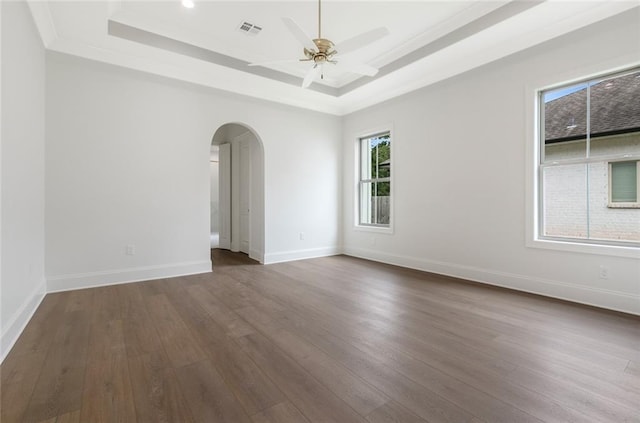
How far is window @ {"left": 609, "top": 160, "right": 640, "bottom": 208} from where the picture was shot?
2971mm

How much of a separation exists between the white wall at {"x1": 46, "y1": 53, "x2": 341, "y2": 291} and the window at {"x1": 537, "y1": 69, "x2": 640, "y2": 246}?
391 centimetres

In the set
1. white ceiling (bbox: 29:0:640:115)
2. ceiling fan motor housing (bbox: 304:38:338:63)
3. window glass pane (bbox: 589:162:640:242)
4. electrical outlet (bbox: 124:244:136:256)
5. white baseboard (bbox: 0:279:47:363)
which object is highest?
white ceiling (bbox: 29:0:640:115)

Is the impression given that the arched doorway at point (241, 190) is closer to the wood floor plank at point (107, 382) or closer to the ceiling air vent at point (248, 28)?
the ceiling air vent at point (248, 28)

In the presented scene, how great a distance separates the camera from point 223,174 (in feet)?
22.8

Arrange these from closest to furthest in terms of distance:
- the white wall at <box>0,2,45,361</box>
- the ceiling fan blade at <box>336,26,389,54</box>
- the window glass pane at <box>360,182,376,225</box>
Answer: the white wall at <box>0,2,45,361</box> < the ceiling fan blade at <box>336,26,389,54</box> < the window glass pane at <box>360,182,376,225</box>

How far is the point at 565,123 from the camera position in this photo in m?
3.39

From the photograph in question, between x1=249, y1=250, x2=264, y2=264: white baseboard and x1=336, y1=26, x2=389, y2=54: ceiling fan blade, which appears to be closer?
x1=336, y1=26, x2=389, y2=54: ceiling fan blade

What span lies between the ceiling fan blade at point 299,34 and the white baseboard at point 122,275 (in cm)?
341

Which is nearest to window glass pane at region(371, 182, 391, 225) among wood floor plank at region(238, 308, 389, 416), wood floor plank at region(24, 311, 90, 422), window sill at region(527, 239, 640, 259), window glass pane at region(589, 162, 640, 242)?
window sill at region(527, 239, 640, 259)

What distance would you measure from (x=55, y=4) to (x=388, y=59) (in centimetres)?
384

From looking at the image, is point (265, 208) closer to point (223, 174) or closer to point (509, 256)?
point (223, 174)

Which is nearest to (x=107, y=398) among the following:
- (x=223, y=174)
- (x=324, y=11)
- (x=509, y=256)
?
(x=324, y=11)

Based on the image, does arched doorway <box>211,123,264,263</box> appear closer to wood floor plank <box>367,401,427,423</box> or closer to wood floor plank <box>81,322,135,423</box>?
wood floor plank <box>81,322,135,423</box>

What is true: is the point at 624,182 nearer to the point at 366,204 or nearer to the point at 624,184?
the point at 624,184
